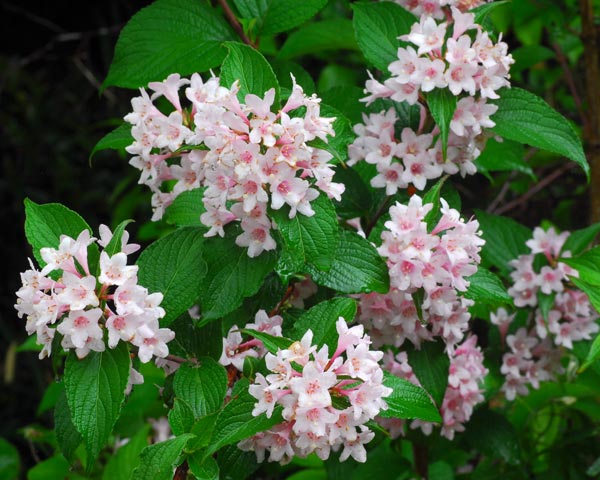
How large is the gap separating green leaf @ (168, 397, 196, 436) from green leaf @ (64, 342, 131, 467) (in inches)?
2.7

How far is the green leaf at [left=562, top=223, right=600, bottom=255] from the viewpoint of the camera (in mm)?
1571

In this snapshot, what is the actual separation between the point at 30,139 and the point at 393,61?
263cm

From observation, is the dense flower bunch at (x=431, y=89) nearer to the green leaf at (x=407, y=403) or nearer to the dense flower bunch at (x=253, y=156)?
the dense flower bunch at (x=253, y=156)

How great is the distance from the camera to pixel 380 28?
1.39 metres

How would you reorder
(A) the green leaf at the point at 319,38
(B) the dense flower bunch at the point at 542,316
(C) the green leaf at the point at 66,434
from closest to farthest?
(C) the green leaf at the point at 66,434 < (B) the dense flower bunch at the point at 542,316 < (A) the green leaf at the point at 319,38

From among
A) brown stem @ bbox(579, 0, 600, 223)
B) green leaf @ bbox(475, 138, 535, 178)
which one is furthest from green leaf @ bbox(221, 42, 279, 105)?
brown stem @ bbox(579, 0, 600, 223)

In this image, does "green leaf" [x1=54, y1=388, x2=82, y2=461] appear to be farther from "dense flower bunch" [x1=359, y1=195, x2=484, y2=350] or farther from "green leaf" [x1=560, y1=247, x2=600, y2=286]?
"green leaf" [x1=560, y1=247, x2=600, y2=286]

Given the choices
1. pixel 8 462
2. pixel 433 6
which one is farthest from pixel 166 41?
pixel 8 462

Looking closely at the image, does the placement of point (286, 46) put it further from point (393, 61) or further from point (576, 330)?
point (576, 330)

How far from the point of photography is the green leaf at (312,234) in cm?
106

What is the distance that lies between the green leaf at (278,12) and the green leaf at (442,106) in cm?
32

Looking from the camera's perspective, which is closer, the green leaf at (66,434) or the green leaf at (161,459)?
the green leaf at (161,459)

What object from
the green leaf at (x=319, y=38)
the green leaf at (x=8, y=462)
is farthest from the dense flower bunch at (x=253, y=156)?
the green leaf at (x=8, y=462)

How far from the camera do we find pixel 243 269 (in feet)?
3.75
